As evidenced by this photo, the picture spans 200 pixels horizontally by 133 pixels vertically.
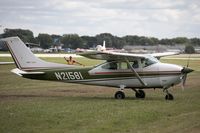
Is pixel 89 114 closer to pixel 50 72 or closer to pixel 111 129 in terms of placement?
pixel 111 129

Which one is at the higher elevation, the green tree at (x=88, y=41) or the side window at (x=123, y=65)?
the side window at (x=123, y=65)

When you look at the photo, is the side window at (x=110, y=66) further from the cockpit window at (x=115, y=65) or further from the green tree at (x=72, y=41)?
the green tree at (x=72, y=41)

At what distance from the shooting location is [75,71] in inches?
840

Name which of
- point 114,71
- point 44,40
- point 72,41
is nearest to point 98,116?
point 114,71

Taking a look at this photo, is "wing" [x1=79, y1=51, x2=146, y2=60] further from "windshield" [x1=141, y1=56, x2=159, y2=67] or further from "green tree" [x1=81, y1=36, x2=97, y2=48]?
"green tree" [x1=81, y1=36, x2=97, y2=48]

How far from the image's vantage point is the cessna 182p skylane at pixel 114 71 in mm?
19859

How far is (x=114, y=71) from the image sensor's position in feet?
68.4

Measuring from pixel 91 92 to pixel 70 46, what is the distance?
151m

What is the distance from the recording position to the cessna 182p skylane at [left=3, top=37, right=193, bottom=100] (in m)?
19.9

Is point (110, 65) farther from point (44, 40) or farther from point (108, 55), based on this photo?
point (44, 40)

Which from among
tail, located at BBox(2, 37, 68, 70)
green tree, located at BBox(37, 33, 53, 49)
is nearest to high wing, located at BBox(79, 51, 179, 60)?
tail, located at BBox(2, 37, 68, 70)

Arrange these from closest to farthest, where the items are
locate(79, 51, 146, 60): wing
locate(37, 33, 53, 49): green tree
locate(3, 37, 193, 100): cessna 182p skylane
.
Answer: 1. locate(79, 51, 146, 60): wing
2. locate(3, 37, 193, 100): cessna 182p skylane
3. locate(37, 33, 53, 49): green tree

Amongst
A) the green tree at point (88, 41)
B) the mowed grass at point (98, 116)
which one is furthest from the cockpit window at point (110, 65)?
the green tree at point (88, 41)

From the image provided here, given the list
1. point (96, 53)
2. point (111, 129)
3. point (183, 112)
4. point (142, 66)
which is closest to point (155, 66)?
point (142, 66)
